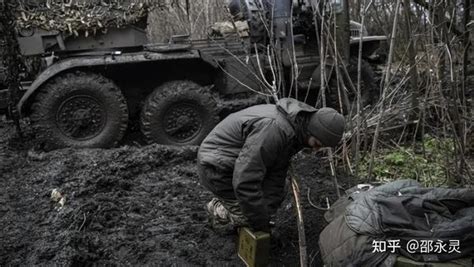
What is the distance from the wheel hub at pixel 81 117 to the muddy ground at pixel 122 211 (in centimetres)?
44

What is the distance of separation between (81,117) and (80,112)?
0.23 ft

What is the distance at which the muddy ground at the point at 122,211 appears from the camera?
13.6 ft

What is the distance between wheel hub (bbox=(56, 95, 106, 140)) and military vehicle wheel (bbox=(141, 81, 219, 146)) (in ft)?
2.02

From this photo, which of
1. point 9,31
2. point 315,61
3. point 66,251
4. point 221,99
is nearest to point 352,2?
point 315,61

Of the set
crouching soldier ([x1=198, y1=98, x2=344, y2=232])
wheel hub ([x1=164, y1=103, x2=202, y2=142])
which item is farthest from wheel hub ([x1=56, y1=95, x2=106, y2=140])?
crouching soldier ([x1=198, y1=98, x2=344, y2=232])

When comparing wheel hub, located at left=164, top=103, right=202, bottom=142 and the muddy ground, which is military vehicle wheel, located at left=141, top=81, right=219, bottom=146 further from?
the muddy ground

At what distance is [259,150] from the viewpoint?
3.64 meters

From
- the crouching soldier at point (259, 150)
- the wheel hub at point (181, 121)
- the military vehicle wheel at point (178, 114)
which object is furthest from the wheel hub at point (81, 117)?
the crouching soldier at point (259, 150)

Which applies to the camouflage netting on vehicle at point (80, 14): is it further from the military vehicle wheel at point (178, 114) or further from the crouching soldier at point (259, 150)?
the crouching soldier at point (259, 150)

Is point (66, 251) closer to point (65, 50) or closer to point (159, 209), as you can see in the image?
point (159, 209)

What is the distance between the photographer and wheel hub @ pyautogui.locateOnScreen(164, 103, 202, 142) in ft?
24.5

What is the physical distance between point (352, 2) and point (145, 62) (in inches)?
232

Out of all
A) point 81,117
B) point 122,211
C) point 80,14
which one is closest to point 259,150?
point 122,211

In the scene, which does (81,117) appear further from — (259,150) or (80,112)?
(259,150)
